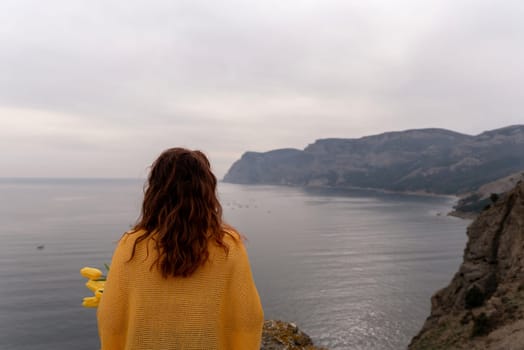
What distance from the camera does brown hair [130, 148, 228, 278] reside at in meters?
1.76

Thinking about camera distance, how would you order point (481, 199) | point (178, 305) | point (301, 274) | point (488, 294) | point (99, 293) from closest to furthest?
point (178, 305), point (99, 293), point (488, 294), point (301, 274), point (481, 199)

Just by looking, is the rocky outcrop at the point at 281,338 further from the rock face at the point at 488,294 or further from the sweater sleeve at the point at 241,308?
the sweater sleeve at the point at 241,308

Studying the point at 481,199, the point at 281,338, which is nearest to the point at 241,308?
the point at 281,338

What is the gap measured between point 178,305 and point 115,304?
0.30 m

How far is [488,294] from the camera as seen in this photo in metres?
21.2

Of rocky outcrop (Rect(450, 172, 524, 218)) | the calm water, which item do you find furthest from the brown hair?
rocky outcrop (Rect(450, 172, 524, 218))

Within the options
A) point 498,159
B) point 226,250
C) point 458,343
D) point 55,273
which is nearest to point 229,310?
point 226,250

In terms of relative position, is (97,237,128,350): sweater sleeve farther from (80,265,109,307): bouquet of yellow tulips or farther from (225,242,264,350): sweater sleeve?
(225,242,264,350): sweater sleeve

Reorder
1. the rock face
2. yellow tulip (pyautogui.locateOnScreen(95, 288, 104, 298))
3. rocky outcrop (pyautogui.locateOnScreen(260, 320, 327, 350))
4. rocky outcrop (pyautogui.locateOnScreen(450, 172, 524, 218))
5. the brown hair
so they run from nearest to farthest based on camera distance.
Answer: the brown hair, yellow tulip (pyautogui.locateOnScreen(95, 288, 104, 298)), rocky outcrop (pyautogui.locateOnScreen(260, 320, 327, 350)), the rock face, rocky outcrop (pyautogui.locateOnScreen(450, 172, 524, 218))

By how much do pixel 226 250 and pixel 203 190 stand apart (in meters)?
0.31

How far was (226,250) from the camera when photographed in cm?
180

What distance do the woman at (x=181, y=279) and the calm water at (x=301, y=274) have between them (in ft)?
97.4

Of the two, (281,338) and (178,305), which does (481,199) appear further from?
(178,305)

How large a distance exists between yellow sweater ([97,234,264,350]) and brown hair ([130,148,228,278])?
0.15 feet
